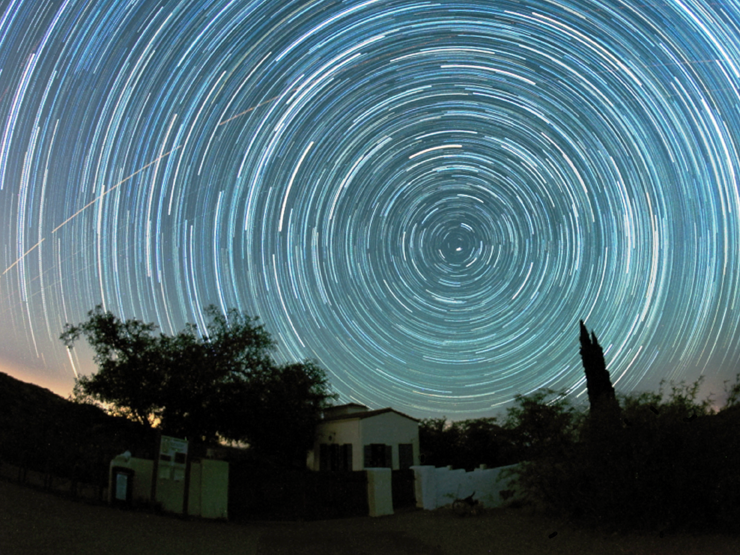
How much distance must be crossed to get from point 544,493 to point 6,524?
10902 millimetres

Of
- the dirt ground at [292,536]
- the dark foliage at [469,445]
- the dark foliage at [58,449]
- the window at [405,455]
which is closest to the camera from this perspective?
the dirt ground at [292,536]

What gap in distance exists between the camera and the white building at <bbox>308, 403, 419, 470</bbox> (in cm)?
2533

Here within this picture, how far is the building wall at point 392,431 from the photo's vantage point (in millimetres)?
25439

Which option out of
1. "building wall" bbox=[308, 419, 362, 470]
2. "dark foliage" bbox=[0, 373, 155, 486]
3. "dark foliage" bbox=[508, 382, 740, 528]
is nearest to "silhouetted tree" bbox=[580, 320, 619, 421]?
"building wall" bbox=[308, 419, 362, 470]

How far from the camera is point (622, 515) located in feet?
32.4

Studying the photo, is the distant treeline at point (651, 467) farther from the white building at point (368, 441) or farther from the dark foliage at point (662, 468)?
the white building at point (368, 441)

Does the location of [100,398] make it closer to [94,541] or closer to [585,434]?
[94,541]

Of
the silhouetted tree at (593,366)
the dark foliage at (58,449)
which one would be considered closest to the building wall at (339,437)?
the dark foliage at (58,449)

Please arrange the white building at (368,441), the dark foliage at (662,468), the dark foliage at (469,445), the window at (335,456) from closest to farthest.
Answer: the dark foliage at (662,468)
the white building at (368,441)
the window at (335,456)
the dark foliage at (469,445)

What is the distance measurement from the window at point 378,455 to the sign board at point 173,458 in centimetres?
1390

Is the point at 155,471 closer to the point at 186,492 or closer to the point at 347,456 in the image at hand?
the point at 186,492

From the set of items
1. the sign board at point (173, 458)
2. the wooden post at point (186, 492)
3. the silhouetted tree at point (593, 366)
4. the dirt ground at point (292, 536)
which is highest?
the silhouetted tree at point (593, 366)

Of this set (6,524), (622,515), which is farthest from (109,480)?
(622,515)

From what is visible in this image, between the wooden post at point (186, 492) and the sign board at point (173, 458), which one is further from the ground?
the sign board at point (173, 458)
